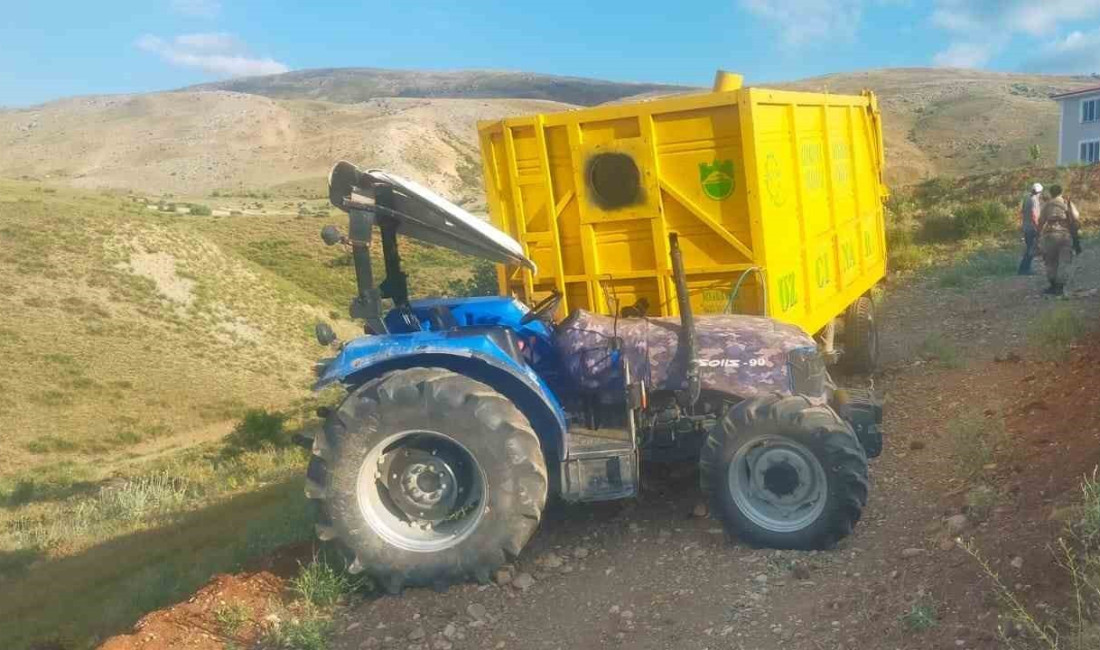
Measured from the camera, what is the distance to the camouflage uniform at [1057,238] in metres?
12.2

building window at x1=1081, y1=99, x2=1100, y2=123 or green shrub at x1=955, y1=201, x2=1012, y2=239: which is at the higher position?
building window at x1=1081, y1=99, x2=1100, y2=123

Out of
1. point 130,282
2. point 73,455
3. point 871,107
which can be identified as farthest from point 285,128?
point 871,107

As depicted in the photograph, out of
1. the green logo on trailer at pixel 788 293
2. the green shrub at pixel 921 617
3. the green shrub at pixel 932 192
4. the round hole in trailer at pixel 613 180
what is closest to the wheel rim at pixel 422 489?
the green shrub at pixel 921 617

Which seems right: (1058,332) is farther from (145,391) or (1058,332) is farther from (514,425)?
(145,391)

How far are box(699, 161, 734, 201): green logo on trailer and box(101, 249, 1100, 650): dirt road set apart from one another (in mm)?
1837

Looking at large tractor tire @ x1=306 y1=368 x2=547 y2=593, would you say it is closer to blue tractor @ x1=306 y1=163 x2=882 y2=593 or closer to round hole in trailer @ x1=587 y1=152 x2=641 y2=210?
blue tractor @ x1=306 y1=163 x2=882 y2=593

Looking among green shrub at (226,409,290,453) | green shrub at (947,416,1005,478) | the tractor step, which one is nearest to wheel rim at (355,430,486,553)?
the tractor step

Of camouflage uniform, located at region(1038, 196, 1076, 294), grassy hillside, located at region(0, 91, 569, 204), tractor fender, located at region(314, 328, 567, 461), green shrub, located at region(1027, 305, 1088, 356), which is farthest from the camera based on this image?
grassy hillside, located at region(0, 91, 569, 204)

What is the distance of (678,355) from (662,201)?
152cm

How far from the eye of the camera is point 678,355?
5.21 m

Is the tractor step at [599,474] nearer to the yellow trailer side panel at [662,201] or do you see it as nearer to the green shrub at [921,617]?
the yellow trailer side panel at [662,201]

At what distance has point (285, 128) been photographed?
4112 inches

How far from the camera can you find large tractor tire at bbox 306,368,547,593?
467cm

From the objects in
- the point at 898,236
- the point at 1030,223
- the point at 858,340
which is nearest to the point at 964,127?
the point at 898,236
